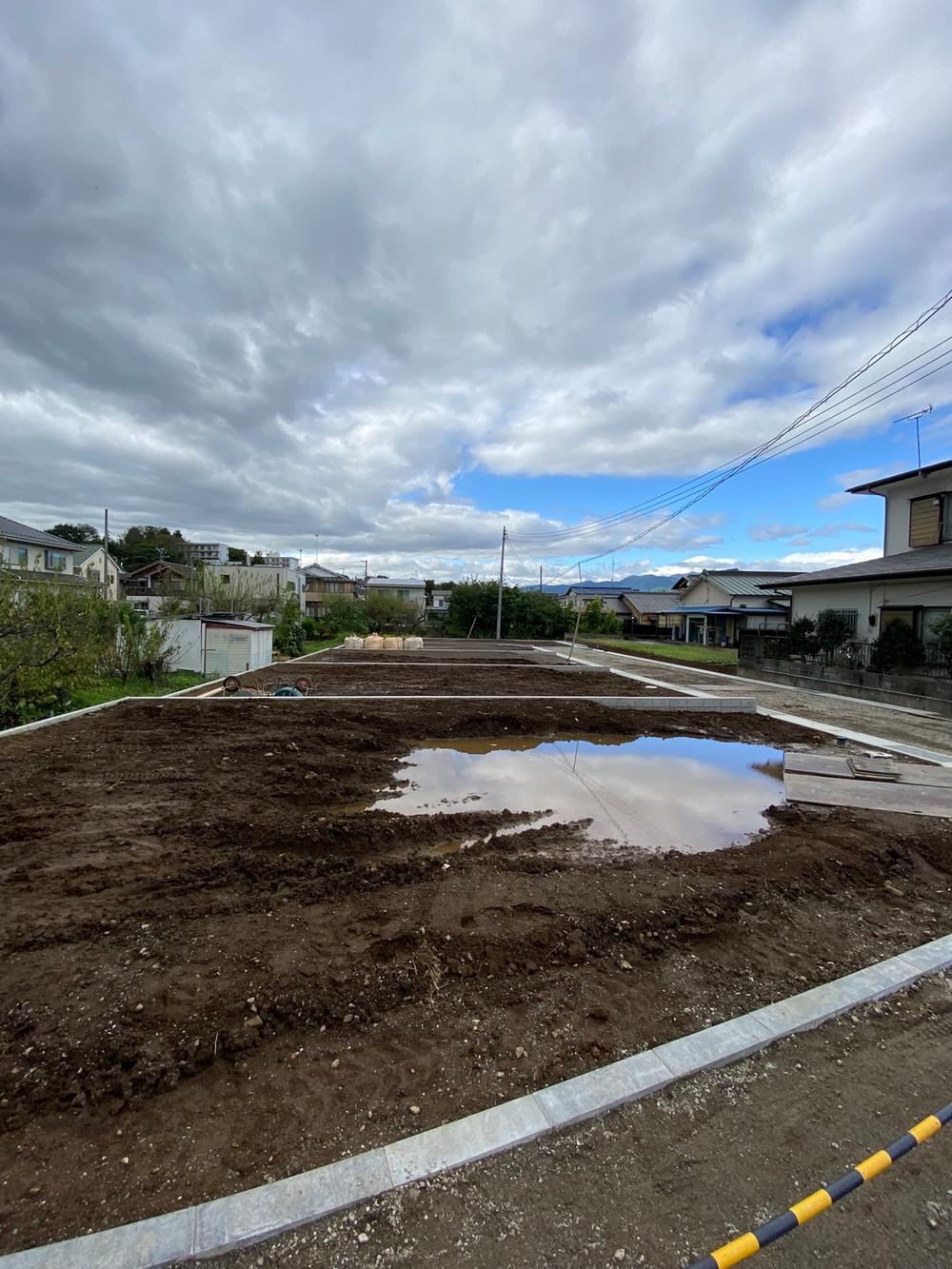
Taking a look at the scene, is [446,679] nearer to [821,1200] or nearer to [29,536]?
[821,1200]

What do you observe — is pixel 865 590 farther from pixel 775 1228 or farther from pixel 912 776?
pixel 775 1228

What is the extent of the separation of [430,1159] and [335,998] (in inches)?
33.1

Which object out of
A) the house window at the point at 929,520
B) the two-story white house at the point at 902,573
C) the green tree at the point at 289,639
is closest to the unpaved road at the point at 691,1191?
the two-story white house at the point at 902,573

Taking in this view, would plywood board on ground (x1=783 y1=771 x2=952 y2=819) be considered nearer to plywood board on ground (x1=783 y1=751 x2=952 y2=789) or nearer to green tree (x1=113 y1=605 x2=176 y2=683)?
plywood board on ground (x1=783 y1=751 x2=952 y2=789)

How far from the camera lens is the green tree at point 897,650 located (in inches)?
501

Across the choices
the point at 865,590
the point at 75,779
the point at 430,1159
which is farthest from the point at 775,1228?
the point at 865,590

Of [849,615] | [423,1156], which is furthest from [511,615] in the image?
[423,1156]

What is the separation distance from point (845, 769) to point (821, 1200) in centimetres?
583

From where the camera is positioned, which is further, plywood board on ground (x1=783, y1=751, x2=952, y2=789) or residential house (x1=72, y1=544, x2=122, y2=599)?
residential house (x1=72, y1=544, x2=122, y2=599)

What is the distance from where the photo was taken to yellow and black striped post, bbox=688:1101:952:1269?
1426 mm

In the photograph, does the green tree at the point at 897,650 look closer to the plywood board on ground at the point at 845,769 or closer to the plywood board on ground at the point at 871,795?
the plywood board on ground at the point at 845,769

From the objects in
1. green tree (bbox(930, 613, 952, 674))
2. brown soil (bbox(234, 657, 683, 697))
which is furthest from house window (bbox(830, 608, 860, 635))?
brown soil (bbox(234, 657, 683, 697))

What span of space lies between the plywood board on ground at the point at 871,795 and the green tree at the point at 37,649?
30.9 ft

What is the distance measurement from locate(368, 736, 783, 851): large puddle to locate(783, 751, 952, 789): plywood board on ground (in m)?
0.24
